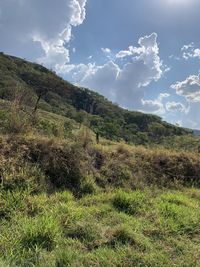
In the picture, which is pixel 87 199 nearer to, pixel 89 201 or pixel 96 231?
pixel 89 201

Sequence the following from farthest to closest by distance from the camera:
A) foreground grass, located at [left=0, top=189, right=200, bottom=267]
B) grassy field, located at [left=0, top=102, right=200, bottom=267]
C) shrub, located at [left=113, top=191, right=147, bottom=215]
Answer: shrub, located at [left=113, top=191, right=147, bottom=215], grassy field, located at [left=0, top=102, right=200, bottom=267], foreground grass, located at [left=0, top=189, right=200, bottom=267]

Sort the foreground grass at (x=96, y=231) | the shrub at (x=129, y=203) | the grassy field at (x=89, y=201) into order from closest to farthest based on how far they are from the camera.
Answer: the foreground grass at (x=96, y=231), the grassy field at (x=89, y=201), the shrub at (x=129, y=203)

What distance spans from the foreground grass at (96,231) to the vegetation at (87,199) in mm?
13

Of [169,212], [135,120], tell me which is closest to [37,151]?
[169,212]

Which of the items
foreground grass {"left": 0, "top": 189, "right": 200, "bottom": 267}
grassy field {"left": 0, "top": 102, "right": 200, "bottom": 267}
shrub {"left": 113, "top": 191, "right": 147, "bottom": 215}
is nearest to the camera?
foreground grass {"left": 0, "top": 189, "right": 200, "bottom": 267}

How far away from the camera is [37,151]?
8359 mm

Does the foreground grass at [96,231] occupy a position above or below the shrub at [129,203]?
below

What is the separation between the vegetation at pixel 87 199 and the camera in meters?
4.99

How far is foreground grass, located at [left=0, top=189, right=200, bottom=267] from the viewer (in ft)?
15.7

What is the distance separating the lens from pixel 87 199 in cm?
746

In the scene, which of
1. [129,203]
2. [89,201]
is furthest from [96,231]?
[89,201]

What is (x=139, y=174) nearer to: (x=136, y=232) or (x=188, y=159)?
(x=188, y=159)

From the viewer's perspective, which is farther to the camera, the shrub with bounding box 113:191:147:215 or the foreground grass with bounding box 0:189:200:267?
the shrub with bounding box 113:191:147:215

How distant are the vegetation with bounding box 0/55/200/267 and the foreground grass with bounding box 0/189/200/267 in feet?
0.04
